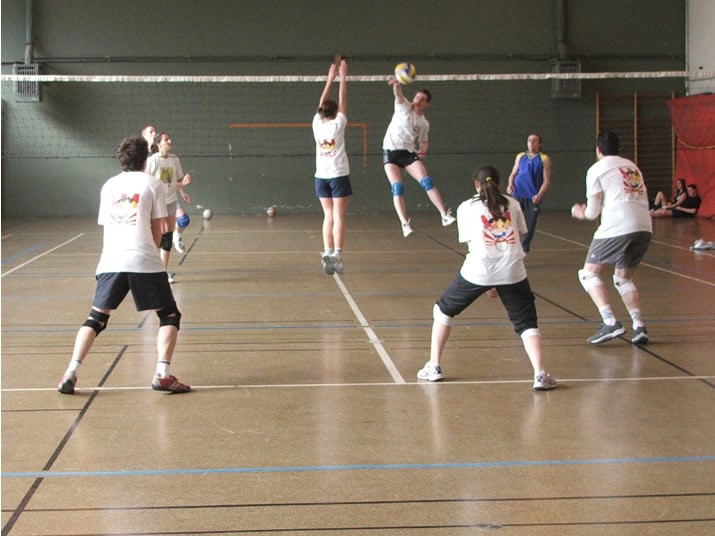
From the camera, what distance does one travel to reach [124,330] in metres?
8.23

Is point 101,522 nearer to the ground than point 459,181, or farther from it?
nearer to the ground

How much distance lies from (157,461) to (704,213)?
17.7 m

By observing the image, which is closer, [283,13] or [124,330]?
[124,330]

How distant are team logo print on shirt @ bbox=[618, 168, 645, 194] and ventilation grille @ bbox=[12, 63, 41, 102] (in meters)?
17.3

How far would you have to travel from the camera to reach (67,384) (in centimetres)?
598

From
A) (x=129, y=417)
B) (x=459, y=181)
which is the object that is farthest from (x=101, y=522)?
(x=459, y=181)

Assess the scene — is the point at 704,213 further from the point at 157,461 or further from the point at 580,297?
the point at 157,461

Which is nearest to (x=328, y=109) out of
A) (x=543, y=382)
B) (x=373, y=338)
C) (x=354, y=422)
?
(x=373, y=338)

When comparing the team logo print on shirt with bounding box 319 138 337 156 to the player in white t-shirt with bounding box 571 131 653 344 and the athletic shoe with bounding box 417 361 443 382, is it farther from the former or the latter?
the athletic shoe with bounding box 417 361 443 382

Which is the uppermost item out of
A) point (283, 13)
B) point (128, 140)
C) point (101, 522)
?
point (283, 13)

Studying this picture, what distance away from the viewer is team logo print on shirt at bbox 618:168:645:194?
7.38 metres

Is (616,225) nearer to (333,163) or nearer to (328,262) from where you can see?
(333,163)

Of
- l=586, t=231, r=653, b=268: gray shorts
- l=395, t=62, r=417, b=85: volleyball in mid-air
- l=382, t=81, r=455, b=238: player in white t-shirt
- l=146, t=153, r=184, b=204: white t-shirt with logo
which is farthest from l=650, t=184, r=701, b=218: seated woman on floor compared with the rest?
l=586, t=231, r=653, b=268: gray shorts

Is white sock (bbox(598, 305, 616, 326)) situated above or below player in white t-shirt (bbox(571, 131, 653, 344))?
below
